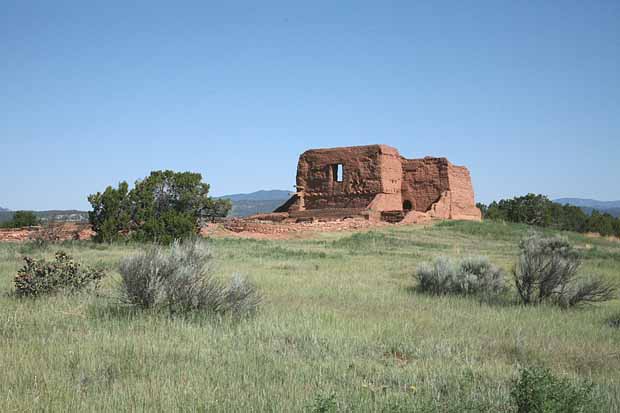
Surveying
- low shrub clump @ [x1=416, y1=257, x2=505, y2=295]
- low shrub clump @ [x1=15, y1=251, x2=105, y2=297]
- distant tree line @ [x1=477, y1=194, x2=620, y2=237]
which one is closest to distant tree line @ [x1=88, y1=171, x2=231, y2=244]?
low shrub clump @ [x1=15, y1=251, x2=105, y2=297]

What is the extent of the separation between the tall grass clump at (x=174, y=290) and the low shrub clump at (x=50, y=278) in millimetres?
1557

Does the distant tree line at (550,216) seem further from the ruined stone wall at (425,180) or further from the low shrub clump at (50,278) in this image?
the low shrub clump at (50,278)

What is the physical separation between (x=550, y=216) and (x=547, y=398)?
168 ft

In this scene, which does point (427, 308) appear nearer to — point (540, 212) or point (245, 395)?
point (245, 395)

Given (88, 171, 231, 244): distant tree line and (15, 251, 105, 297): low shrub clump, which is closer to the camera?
(15, 251, 105, 297): low shrub clump

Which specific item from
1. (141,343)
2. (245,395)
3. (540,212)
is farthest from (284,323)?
(540,212)

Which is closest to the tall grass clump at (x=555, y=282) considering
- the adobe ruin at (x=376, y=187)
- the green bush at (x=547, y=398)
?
the green bush at (x=547, y=398)

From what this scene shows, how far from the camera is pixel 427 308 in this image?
7.46 meters

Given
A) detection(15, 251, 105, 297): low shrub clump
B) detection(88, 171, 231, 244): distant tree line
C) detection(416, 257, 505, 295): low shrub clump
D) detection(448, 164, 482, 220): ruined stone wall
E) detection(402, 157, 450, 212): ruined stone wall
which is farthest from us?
detection(448, 164, 482, 220): ruined stone wall

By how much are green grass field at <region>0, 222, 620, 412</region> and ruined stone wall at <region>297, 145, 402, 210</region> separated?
22.6 meters

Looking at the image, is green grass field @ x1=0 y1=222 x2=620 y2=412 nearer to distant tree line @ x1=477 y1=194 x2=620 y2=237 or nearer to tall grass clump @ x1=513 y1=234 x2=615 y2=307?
tall grass clump @ x1=513 y1=234 x2=615 y2=307

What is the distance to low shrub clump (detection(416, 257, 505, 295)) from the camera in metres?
9.22

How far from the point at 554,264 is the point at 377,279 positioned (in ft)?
10.7

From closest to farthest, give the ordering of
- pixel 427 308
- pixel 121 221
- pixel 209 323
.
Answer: pixel 209 323, pixel 427 308, pixel 121 221
